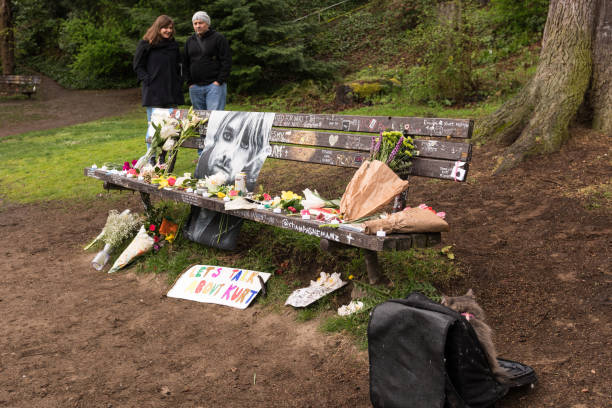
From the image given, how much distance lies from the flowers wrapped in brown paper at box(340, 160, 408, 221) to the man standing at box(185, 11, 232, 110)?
409cm

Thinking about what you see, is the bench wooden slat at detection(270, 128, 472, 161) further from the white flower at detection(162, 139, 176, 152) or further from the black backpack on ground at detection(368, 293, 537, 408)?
the black backpack on ground at detection(368, 293, 537, 408)

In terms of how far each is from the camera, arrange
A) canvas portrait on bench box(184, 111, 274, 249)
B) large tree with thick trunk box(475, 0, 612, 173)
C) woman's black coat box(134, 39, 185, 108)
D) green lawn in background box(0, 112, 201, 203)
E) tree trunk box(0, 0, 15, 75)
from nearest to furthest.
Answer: canvas portrait on bench box(184, 111, 274, 249) → large tree with thick trunk box(475, 0, 612, 173) → woman's black coat box(134, 39, 185, 108) → green lawn in background box(0, 112, 201, 203) → tree trunk box(0, 0, 15, 75)

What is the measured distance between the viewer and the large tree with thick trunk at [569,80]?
5633 millimetres

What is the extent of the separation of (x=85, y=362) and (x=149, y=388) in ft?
1.92

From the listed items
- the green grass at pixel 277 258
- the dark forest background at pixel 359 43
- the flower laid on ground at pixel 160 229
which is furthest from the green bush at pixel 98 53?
the flower laid on ground at pixel 160 229

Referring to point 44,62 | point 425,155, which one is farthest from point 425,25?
point 44,62

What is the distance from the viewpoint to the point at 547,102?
581 cm

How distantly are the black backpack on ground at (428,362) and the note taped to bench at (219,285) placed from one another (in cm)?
163

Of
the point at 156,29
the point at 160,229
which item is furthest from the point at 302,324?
the point at 156,29

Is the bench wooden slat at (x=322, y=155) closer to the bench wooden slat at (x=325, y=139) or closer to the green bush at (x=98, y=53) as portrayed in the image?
the bench wooden slat at (x=325, y=139)

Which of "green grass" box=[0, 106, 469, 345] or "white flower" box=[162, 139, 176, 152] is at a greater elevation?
"white flower" box=[162, 139, 176, 152]

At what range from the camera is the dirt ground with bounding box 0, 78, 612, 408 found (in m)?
2.90

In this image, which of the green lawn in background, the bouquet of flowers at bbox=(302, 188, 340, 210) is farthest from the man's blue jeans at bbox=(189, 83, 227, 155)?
the bouquet of flowers at bbox=(302, 188, 340, 210)

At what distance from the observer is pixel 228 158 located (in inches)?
197
